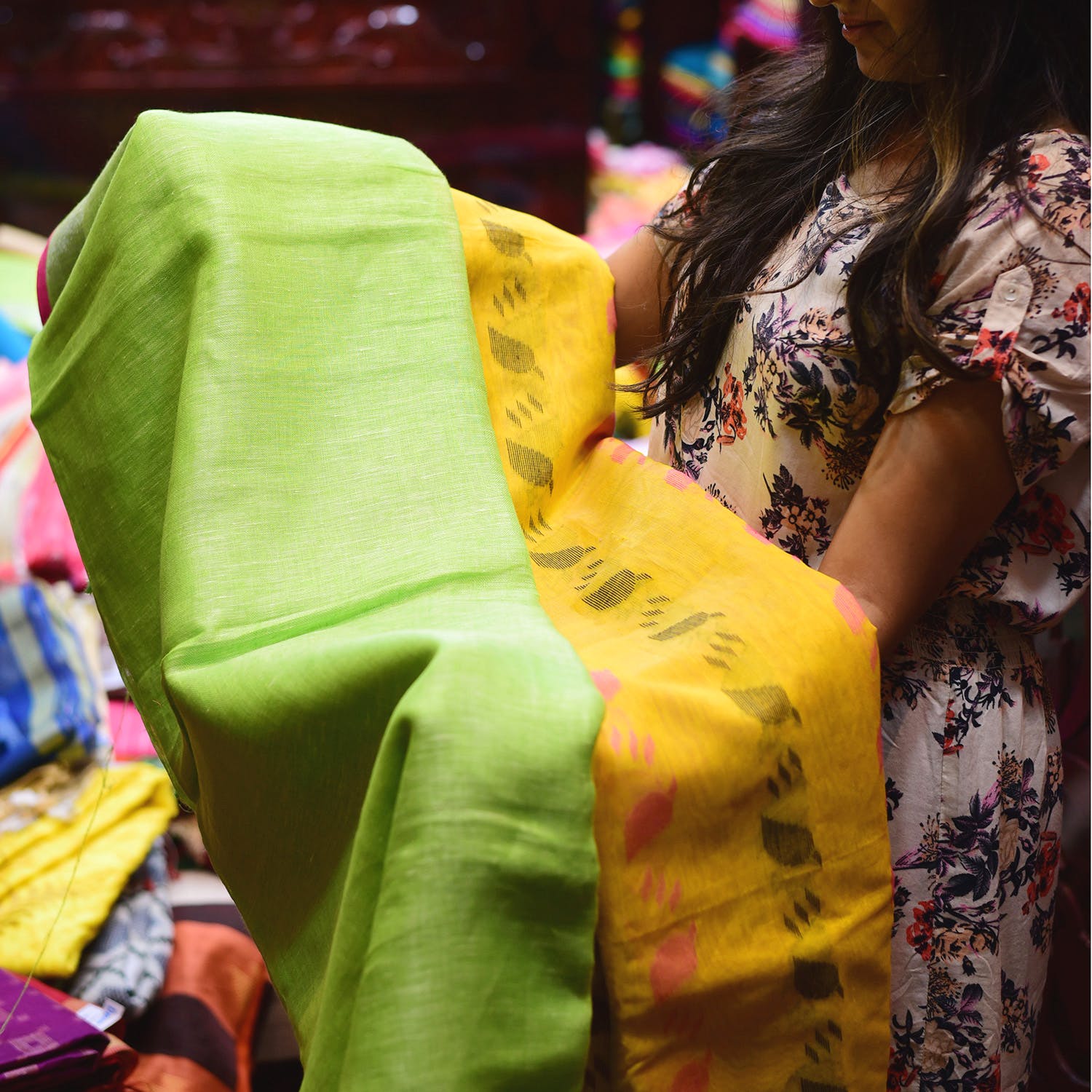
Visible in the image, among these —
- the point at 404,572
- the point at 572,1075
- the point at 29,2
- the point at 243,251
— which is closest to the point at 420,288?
the point at 243,251

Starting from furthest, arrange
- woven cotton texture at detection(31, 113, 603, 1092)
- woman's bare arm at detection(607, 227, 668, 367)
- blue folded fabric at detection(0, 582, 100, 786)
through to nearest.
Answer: blue folded fabric at detection(0, 582, 100, 786), woman's bare arm at detection(607, 227, 668, 367), woven cotton texture at detection(31, 113, 603, 1092)

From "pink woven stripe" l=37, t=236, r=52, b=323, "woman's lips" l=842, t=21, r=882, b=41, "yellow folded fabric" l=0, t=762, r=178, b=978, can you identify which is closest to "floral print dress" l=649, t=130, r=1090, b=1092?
"woman's lips" l=842, t=21, r=882, b=41

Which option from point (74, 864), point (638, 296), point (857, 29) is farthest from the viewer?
point (74, 864)

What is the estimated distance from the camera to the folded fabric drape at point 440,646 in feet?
1.92

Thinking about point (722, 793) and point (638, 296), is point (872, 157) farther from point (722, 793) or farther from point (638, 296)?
point (722, 793)

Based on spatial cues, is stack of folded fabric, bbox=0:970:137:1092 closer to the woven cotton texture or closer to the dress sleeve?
the woven cotton texture

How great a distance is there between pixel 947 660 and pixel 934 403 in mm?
213

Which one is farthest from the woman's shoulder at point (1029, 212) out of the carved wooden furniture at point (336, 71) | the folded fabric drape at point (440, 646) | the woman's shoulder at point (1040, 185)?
the carved wooden furniture at point (336, 71)

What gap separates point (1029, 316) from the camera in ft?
2.57

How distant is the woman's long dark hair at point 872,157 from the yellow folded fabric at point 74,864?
0.85 meters

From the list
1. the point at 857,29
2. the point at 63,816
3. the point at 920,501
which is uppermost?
the point at 857,29

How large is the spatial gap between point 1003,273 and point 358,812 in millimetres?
536

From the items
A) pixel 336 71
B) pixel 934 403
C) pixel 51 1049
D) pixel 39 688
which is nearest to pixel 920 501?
pixel 934 403

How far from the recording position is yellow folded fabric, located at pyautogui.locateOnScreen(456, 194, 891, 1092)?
0.64 m
